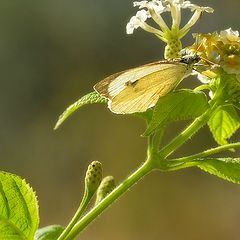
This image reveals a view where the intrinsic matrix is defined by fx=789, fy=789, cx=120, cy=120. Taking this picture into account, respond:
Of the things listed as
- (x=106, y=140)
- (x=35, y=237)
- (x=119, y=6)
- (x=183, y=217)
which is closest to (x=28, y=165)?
(x=106, y=140)

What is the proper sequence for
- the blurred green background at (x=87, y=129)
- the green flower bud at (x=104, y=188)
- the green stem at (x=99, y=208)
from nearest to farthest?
the green stem at (x=99, y=208), the green flower bud at (x=104, y=188), the blurred green background at (x=87, y=129)

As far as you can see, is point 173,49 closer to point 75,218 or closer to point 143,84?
point 143,84

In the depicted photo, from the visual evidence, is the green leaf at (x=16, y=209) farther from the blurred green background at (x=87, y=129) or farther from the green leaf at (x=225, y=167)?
the blurred green background at (x=87, y=129)

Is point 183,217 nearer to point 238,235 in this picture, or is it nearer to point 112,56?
point 238,235

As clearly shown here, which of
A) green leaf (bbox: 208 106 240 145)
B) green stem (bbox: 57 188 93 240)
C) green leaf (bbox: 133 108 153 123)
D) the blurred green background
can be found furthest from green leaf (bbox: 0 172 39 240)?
the blurred green background

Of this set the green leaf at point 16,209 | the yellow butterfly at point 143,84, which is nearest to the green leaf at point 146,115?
the yellow butterfly at point 143,84

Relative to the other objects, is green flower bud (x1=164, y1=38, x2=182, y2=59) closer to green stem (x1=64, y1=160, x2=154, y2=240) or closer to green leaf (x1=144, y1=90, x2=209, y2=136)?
green leaf (x1=144, y1=90, x2=209, y2=136)
